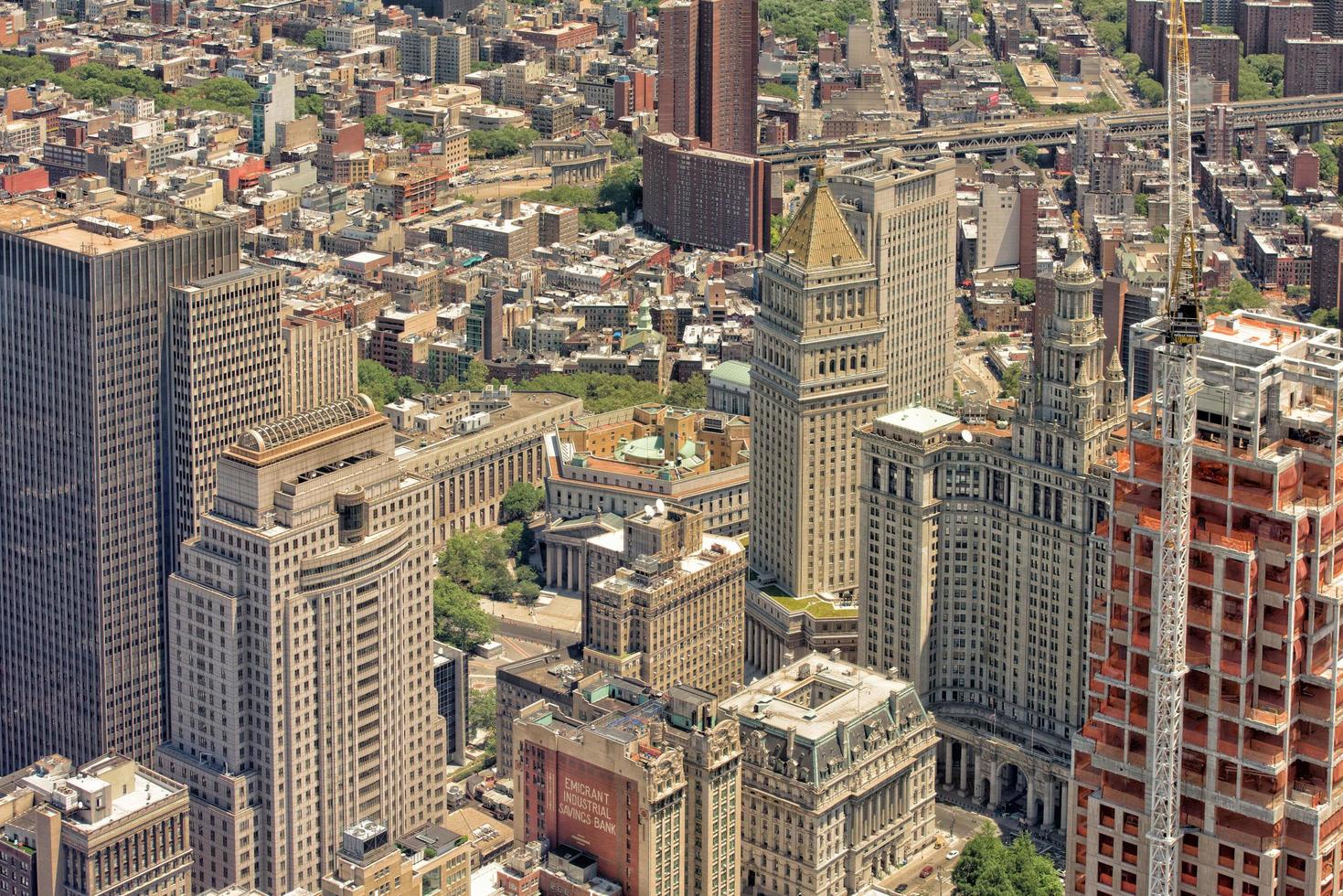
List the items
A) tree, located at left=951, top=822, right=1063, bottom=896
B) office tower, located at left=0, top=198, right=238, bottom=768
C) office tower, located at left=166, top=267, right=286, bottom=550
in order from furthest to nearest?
office tower, located at left=166, top=267, right=286, bottom=550, office tower, located at left=0, top=198, right=238, bottom=768, tree, located at left=951, top=822, right=1063, bottom=896

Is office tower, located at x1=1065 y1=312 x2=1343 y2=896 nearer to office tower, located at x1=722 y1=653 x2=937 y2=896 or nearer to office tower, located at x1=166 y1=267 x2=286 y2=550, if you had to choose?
office tower, located at x1=722 y1=653 x2=937 y2=896

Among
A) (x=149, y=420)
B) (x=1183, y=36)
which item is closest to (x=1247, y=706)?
(x=1183, y=36)

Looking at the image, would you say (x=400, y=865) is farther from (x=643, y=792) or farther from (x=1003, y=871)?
(x=1003, y=871)

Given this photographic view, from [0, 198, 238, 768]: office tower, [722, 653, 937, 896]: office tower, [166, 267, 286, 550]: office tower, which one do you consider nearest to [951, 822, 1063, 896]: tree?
[722, 653, 937, 896]: office tower

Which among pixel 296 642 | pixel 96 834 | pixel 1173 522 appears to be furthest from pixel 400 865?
pixel 1173 522

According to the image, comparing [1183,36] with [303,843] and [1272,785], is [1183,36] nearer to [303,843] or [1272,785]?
[1272,785]

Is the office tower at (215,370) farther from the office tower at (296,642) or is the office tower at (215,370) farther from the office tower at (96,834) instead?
the office tower at (96,834)

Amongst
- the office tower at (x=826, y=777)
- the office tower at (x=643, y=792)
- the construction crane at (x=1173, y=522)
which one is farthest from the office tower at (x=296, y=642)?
the construction crane at (x=1173, y=522)
